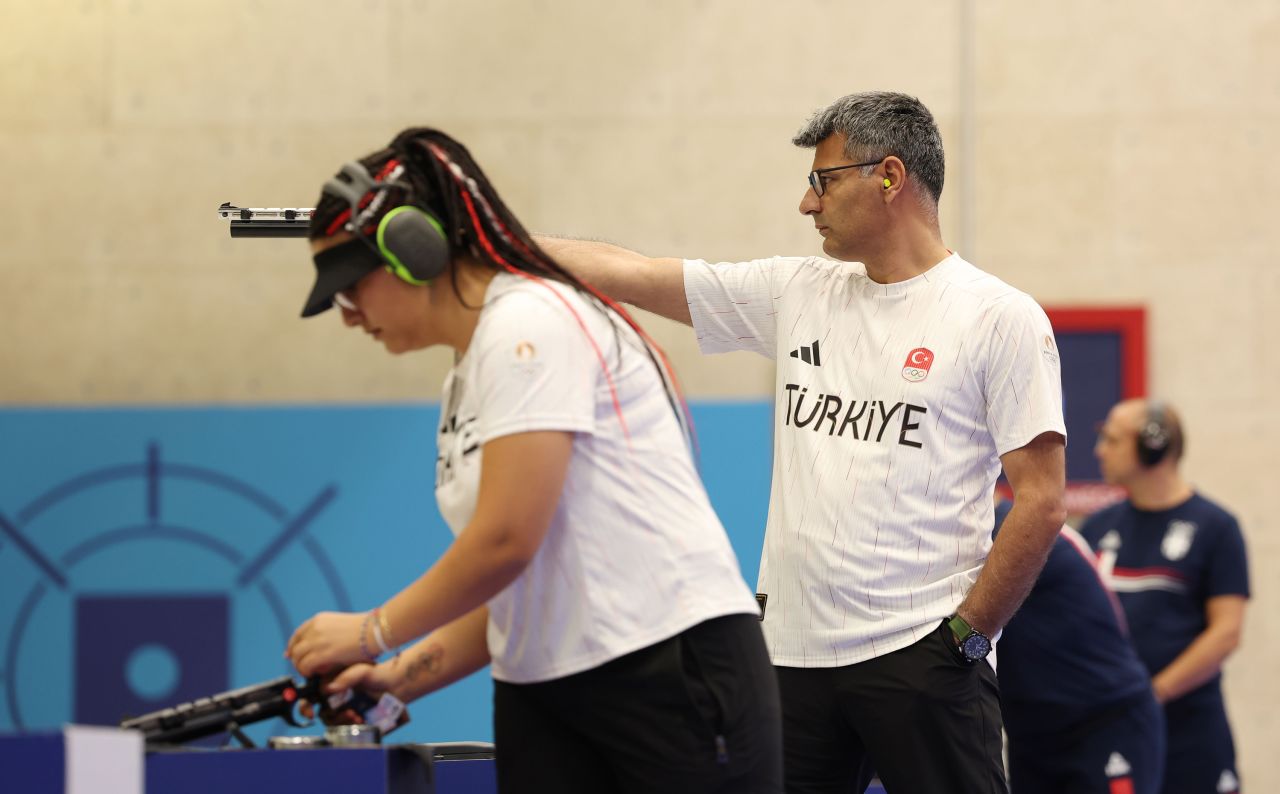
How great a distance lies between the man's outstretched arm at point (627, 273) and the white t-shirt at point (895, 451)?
0.30m

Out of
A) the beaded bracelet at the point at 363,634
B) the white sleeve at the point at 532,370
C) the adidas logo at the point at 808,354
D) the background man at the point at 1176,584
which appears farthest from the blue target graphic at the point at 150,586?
the white sleeve at the point at 532,370

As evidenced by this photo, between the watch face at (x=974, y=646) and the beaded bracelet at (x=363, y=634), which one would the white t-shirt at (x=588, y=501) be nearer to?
the beaded bracelet at (x=363, y=634)

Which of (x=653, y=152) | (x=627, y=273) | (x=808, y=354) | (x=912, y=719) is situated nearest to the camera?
(x=912, y=719)

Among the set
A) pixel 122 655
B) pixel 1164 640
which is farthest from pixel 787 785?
pixel 122 655

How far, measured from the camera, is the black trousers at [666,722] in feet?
5.41

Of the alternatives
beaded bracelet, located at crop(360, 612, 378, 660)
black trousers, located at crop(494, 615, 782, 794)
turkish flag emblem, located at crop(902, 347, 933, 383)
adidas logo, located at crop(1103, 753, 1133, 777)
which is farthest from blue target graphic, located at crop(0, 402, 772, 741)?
beaded bracelet, located at crop(360, 612, 378, 660)

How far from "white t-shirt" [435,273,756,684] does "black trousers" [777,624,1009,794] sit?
720mm

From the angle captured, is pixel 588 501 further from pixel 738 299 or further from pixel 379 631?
pixel 738 299

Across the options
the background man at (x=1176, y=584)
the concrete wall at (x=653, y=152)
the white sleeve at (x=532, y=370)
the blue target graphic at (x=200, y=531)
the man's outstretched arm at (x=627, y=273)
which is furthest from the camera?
the concrete wall at (x=653, y=152)

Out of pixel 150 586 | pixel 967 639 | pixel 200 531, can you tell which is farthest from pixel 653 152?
pixel 967 639

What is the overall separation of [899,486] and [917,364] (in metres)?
0.20

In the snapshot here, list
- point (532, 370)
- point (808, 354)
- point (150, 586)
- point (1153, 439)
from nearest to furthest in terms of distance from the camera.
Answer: point (532, 370), point (808, 354), point (1153, 439), point (150, 586)

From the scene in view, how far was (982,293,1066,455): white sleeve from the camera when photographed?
2.38 meters

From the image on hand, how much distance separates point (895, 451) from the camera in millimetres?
2379
